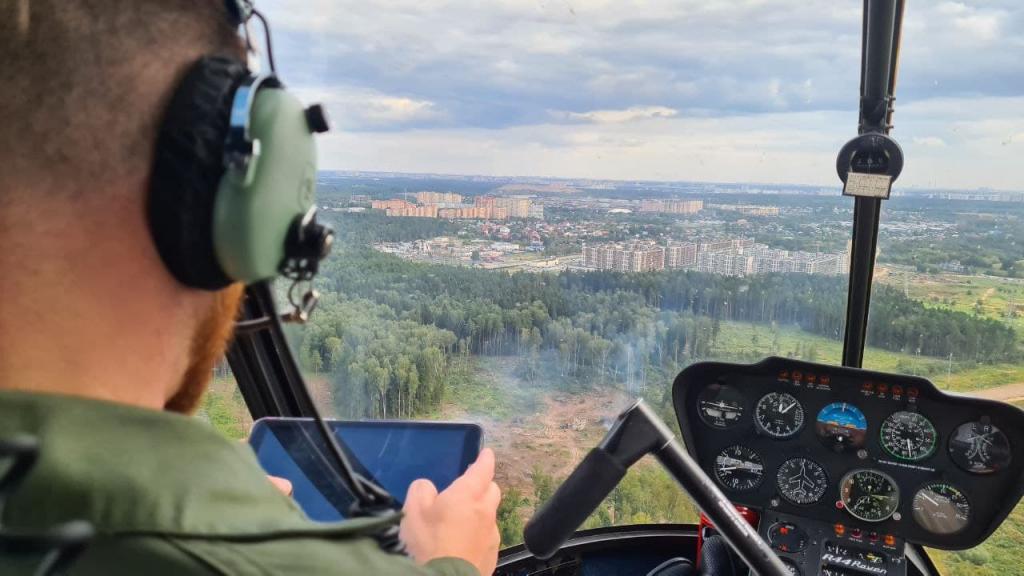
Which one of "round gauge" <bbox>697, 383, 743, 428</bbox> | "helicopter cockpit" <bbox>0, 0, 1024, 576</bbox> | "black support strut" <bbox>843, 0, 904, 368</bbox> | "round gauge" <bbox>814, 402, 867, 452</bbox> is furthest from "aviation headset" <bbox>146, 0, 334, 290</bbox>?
"round gauge" <bbox>814, 402, 867, 452</bbox>

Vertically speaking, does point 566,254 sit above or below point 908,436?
above

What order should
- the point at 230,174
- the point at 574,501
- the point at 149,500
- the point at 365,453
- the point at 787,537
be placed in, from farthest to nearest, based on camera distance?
the point at 787,537, the point at 365,453, the point at 574,501, the point at 230,174, the point at 149,500

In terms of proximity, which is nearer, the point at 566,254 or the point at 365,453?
the point at 365,453

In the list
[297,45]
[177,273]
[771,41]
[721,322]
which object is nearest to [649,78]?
[771,41]

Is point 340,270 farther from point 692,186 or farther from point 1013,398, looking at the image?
point 1013,398

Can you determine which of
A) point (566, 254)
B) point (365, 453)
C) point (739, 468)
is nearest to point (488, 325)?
point (566, 254)

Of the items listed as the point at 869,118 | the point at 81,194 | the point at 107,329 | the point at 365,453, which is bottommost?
the point at 365,453

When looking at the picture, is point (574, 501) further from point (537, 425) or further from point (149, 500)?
point (537, 425)

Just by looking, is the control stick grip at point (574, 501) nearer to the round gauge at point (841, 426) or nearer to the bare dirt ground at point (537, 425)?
the bare dirt ground at point (537, 425)
